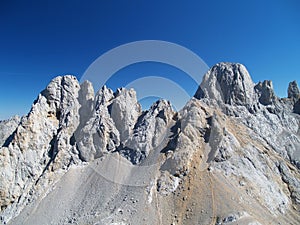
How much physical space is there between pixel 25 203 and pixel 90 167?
1745cm

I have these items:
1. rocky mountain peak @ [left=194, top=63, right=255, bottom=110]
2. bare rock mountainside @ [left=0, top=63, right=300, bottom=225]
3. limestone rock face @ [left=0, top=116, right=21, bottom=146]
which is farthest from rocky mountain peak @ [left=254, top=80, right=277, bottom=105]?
limestone rock face @ [left=0, top=116, right=21, bottom=146]

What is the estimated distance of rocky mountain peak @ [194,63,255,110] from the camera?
72562 mm

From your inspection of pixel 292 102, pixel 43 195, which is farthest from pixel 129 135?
pixel 292 102

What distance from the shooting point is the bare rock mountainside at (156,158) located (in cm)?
4525

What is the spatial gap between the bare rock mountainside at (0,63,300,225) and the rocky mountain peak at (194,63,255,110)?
35cm

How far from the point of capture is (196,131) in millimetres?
58594

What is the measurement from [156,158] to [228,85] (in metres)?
37.2

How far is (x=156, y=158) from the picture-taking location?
56250mm

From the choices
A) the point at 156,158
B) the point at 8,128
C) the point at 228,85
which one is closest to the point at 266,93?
the point at 228,85

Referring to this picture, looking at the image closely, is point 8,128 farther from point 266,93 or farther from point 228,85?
point 266,93

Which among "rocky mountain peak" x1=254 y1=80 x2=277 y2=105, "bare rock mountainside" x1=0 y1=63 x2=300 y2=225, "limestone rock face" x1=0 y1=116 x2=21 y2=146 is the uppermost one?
"limestone rock face" x1=0 y1=116 x2=21 y2=146

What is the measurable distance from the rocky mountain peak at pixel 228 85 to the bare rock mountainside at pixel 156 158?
1.16 feet

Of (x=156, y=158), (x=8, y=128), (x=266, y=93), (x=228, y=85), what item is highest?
(x=8, y=128)

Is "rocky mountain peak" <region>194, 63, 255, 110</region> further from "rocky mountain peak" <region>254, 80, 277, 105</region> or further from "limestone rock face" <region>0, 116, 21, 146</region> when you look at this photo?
"limestone rock face" <region>0, 116, 21, 146</region>
